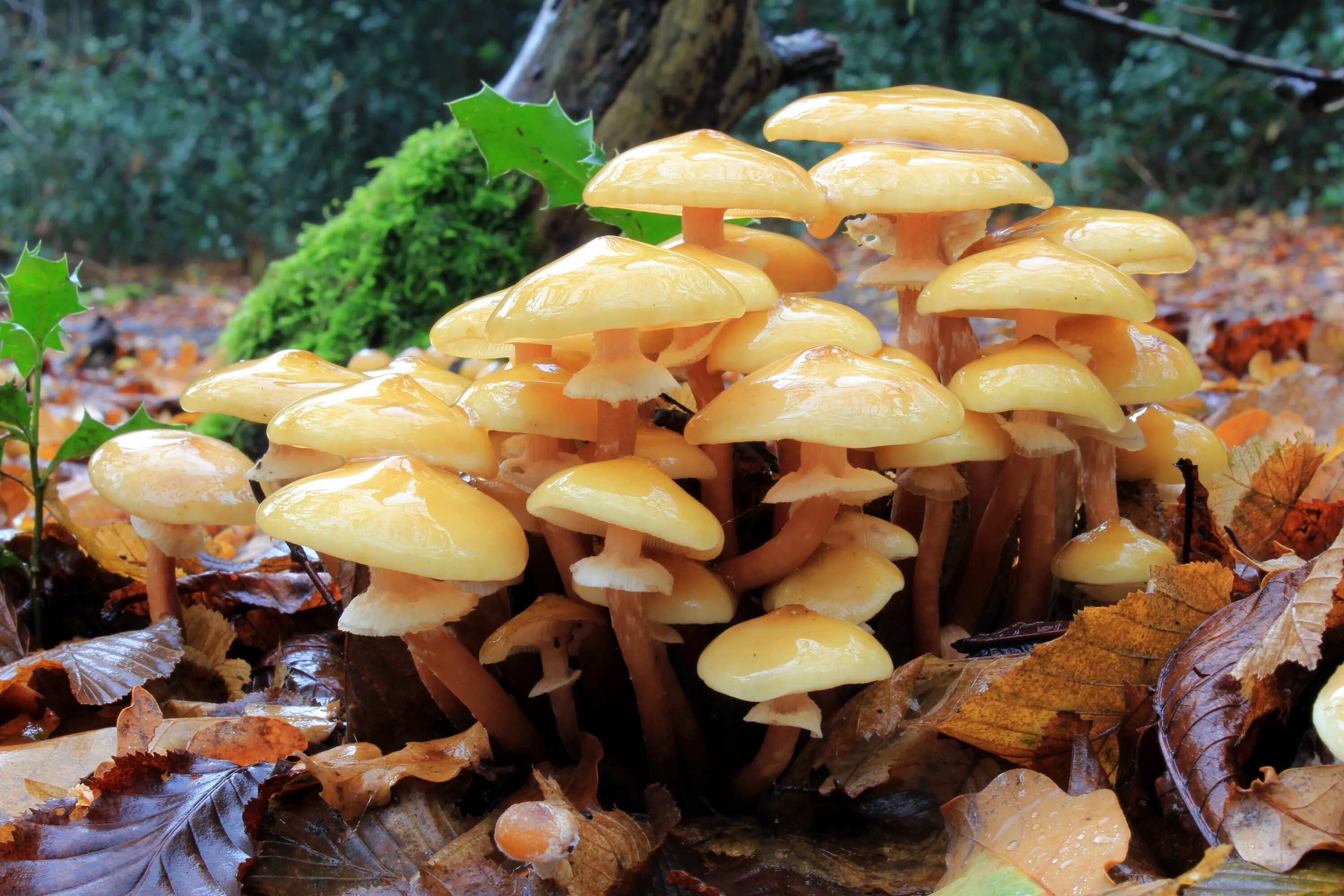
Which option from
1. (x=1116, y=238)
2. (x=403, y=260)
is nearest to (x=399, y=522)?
(x=1116, y=238)

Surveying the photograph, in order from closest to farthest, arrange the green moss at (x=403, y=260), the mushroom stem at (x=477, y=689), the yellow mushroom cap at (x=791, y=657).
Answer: the yellow mushroom cap at (x=791, y=657) < the mushroom stem at (x=477, y=689) < the green moss at (x=403, y=260)

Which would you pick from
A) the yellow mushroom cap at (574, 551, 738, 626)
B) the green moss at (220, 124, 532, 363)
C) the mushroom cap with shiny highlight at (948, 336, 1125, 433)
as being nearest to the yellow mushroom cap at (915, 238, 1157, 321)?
the mushroom cap with shiny highlight at (948, 336, 1125, 433)

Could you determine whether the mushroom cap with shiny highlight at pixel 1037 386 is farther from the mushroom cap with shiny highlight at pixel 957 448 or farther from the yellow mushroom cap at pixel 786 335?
the yellow mushroom cap at pixel 786 335

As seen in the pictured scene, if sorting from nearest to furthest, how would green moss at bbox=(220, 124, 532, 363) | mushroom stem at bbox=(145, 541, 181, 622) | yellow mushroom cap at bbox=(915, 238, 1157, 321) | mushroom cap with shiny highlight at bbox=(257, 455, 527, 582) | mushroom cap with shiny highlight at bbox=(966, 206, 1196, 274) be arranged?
mushroom cap with shiny highlight at bbox=(257, 455, 527, 582) < yellow mushroom cap at bbox=(915, 238, 1157, 321) < mushroom cap with shiny highlight at bbox=(966, 206, 1196, 274) < mushroom stem at bbox=(145, 541, 181, 622) < green moss at bbox=(220, 124, 532, 363)

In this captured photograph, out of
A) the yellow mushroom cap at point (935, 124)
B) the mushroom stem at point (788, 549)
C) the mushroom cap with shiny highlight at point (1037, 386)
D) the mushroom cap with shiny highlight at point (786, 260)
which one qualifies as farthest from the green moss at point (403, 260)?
the mushroom cap with shiny highlight at point (1037, 386)

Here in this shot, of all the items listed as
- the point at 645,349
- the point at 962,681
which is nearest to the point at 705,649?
the point at 962,681

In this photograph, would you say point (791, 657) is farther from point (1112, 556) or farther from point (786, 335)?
point (1112, 556)

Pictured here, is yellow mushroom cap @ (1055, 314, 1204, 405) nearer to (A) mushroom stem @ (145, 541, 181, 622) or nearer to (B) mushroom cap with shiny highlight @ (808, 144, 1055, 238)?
(B) mushroom cap with shiny highlight @ (808, 144, 1055, 238)
